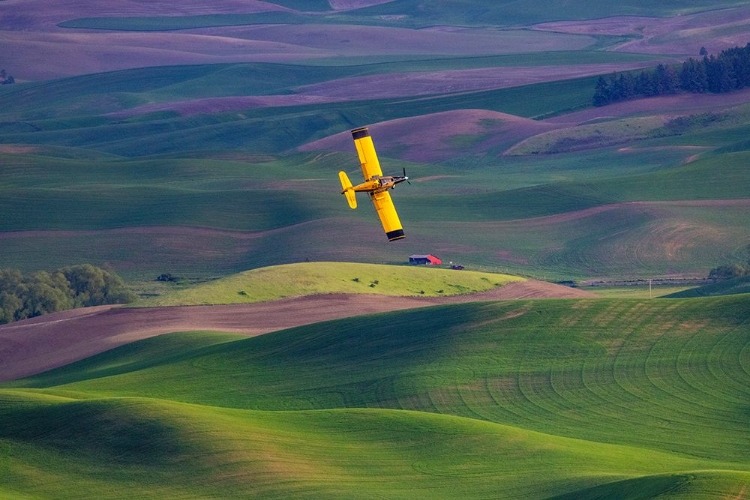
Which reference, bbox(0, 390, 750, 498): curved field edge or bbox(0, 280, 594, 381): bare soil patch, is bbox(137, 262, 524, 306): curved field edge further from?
bbox(0, 390, 750, 498): curved field edge

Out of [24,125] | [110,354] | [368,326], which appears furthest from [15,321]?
[24,125]

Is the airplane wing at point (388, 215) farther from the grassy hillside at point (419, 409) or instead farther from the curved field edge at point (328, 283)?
the curved field edge at point (328, 283)

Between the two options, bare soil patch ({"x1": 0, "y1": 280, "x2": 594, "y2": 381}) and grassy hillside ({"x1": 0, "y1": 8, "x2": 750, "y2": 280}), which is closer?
bare soil patch ({"x1": 0, "y1": 280, "x2": 594, "y2": 381})

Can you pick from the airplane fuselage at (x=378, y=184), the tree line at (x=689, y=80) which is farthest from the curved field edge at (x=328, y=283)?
the tree line at (x=689, y=80)

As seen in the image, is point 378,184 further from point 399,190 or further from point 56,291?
point 399,190

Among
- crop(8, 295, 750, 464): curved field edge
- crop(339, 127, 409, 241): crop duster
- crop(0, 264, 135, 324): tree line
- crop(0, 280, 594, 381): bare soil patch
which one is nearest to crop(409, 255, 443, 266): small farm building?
crop(0, 280, 594, 381): bare soil patch

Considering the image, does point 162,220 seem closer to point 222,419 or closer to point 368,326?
point 368,326
